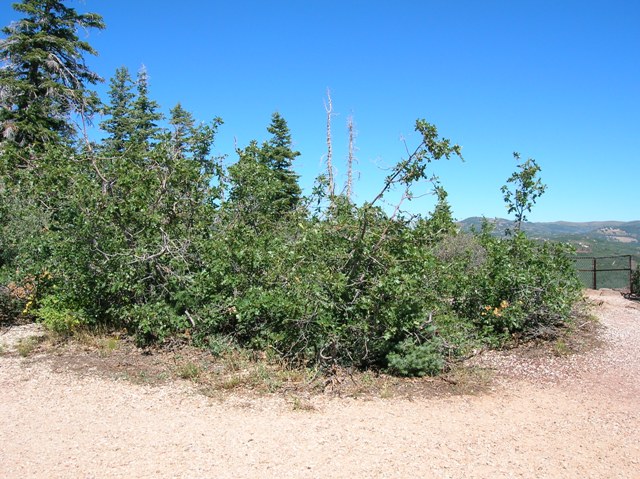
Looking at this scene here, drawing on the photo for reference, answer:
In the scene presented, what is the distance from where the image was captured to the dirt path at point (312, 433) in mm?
3764

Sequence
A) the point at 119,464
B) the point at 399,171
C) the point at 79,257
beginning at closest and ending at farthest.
A: the point at 119,464 → the point at 399,171 → the point at 79,257

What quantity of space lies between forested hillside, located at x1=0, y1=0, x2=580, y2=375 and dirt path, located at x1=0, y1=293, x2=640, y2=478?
1073 millimetres

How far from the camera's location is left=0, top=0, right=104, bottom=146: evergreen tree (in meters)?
14.9

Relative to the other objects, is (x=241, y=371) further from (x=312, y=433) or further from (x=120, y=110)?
(x=120, y=110)

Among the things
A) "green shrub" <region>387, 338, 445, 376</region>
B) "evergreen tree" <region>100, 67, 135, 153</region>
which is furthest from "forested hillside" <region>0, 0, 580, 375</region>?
"evergreen tree" <region>100, 67, 135, 153</region>

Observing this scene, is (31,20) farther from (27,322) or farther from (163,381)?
(163,381)

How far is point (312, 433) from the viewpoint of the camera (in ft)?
14.3

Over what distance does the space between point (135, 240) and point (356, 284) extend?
3470 mm

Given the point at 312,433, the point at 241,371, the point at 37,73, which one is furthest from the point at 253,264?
the point at 37,73

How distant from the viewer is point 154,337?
7254 mm

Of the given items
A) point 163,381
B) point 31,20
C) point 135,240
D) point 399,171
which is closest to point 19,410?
point 163,381

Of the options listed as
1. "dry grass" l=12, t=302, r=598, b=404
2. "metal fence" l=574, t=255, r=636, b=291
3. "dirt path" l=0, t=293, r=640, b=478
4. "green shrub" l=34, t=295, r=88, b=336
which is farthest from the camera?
"metal fence" l=574, t=255, r=636, b=291

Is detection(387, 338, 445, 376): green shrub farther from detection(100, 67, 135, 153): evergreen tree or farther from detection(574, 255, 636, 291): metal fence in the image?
detection(100, 67, 135, 153): evergreen tree

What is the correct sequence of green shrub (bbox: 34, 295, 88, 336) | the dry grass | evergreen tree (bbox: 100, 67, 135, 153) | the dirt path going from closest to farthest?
the dirt path, the dry grass, green shrub (bbox: 34, 295, 88, 336), evergreen tree (bbox: 100, 67, 135, 153)
